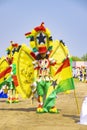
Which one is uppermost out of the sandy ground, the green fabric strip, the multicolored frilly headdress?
the multicolored frilly headdress

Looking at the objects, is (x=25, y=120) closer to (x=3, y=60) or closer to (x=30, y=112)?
(x=30, y=112)

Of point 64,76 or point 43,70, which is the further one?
point 64,76

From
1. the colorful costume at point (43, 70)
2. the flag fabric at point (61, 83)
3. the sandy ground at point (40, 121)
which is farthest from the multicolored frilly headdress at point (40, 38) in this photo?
the sandy ground at point (40, 121)

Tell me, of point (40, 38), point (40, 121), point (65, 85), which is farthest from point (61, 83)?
point (40, 121)

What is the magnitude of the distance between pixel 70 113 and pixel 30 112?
3.88 feet

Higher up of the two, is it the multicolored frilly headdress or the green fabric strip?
the multicolored frilly headdress

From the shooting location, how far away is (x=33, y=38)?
11.9 metres

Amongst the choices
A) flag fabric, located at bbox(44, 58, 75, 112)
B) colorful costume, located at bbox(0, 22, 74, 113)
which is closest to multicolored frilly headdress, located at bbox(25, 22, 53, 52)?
colorful costume, located at bbox(0, 22, 74, 113)

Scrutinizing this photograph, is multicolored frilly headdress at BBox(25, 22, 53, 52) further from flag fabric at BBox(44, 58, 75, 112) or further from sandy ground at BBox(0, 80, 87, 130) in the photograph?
sandy ground at BBox(0, 80, 87, 130)

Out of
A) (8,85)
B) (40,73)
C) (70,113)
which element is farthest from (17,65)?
(8,85)

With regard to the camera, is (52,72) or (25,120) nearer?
(25,120)

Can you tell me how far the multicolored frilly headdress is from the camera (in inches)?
464

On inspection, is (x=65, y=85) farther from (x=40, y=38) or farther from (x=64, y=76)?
(x=40, y=38)

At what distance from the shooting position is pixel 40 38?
11805 mm
